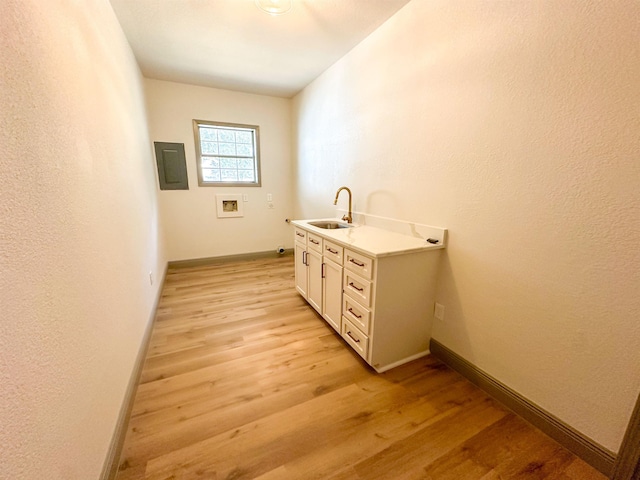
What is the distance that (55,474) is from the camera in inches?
29.3

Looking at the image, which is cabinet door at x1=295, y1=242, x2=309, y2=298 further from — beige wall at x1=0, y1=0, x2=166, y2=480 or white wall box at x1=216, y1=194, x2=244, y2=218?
white wall box at x1=216, y1=194, x2=244, y2=218

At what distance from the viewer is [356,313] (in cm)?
188

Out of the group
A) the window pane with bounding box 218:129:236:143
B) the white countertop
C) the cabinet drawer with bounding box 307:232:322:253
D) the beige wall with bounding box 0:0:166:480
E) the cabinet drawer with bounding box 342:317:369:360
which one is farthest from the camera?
the window pane with bounding box 218:129:236:143

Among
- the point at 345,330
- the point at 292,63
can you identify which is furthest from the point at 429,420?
the point at 292,63

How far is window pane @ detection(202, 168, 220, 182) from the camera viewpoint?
12.8 feet

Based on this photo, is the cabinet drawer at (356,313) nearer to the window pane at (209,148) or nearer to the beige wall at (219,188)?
the beige wall at (219,188)

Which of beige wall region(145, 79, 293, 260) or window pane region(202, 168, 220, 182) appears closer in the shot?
beige wall region(145, 79, 293, 260)

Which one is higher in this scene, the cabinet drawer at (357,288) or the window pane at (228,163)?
the window pane at (228,163)

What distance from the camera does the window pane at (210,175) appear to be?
391 centimetres

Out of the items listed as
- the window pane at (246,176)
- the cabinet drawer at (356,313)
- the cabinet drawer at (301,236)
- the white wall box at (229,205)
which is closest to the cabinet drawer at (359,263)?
the cabinet drawer at (356,313)

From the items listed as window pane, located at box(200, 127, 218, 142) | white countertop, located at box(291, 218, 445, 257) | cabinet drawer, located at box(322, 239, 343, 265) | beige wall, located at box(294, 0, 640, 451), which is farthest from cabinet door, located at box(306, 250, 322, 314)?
window pane, located at box(200, 127, 218, 142)

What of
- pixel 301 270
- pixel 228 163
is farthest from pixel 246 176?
pixel 301 270

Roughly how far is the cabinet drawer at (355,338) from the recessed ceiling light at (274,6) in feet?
7.74

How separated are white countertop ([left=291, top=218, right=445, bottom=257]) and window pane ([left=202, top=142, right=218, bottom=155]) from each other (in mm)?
2444
